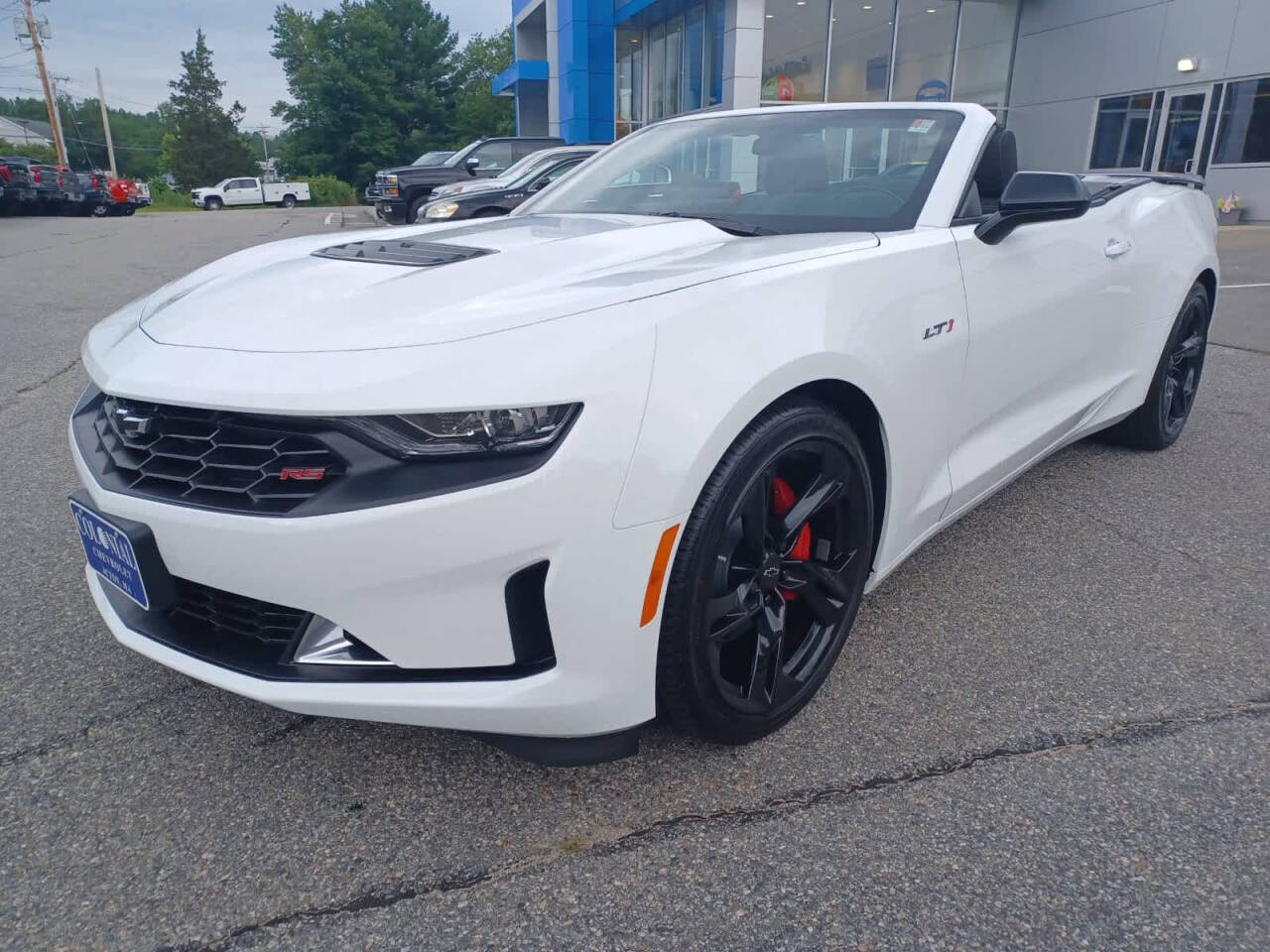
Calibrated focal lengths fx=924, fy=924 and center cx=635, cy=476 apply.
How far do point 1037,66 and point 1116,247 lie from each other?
2187cm

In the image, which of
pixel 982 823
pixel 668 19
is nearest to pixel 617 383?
pixel 982 823

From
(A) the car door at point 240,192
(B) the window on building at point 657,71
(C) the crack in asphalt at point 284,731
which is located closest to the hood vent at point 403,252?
(C) the crack in asphalt at point 284,731

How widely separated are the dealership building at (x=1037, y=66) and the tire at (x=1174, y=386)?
44.3 feet

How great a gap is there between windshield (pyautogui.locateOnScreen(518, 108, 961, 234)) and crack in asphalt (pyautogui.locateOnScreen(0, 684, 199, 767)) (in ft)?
6.41

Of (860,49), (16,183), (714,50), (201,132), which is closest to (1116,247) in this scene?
(860,49)

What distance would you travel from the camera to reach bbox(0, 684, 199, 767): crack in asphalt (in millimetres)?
2010

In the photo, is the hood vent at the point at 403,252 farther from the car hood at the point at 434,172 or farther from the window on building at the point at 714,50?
the window on building at the point at 714,50

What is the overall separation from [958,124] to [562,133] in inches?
1059

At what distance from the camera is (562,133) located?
27.9 metres

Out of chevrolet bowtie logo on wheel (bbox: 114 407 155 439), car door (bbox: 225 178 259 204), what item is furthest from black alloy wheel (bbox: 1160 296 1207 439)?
car door (bbox: 225 178 259 204)

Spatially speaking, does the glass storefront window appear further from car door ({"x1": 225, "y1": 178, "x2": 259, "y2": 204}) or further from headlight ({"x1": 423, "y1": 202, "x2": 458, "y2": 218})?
car door ({"x1": 225, "y1": 178, "x2": 259, "y2": 204})

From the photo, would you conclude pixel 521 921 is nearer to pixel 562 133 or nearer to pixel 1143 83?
pixel 1143 83

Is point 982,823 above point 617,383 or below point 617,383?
below

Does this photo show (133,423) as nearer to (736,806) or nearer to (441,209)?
(736,806)
